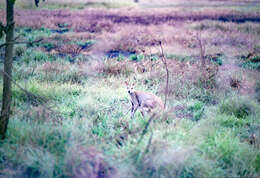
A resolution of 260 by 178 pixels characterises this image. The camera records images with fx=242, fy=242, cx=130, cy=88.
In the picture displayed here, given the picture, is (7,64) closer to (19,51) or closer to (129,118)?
(129,118)

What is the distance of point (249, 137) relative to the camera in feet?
15.3

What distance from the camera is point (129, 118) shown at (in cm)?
534

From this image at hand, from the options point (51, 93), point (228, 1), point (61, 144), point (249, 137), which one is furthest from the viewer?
point (228, 1)

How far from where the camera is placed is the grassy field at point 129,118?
3428 millimetres

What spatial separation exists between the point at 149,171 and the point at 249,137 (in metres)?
2.41

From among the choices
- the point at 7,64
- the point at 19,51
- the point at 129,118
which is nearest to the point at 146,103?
the point at 129,118

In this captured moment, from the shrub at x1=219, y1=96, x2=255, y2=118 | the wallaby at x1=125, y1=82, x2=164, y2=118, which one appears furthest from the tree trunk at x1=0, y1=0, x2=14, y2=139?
the shrub at x1=219, y1=96, x2=255, y2=118

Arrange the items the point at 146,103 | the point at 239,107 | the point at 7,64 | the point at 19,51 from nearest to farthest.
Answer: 1. the point at 7,64
2. the point at 146,103
3. the point at 239,107
4. the point at 19,51

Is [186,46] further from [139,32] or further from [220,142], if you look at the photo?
[220,142]

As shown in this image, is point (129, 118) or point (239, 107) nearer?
point (129, 118)

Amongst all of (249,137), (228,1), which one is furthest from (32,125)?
(228,1)

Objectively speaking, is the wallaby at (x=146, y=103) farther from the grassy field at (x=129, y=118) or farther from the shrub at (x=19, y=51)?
the shrub at (x=19, y=51)

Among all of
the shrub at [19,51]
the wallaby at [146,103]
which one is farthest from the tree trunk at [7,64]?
the shrub at [19,51]

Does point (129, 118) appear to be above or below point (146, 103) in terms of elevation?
below
